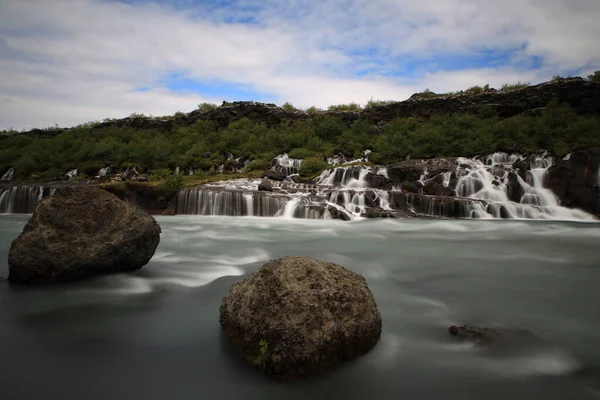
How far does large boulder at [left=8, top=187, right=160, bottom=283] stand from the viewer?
580 centimetres

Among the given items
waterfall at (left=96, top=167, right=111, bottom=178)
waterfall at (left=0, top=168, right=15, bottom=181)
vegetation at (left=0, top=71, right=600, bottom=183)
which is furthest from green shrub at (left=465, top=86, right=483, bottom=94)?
waterfall at (left=0, top=168, right=15, bottom=181)

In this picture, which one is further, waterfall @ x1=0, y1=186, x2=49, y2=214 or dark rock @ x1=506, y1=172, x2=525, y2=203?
waterfall @ x1=0, y1=186, x2=49, y2=214

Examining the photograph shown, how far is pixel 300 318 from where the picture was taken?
3402 mm

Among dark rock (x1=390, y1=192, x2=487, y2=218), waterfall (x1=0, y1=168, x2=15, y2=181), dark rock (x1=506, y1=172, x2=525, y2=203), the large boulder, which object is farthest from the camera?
waterfall (x1=0, y1=168, x2=15, y2=181)

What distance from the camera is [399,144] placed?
27.8m

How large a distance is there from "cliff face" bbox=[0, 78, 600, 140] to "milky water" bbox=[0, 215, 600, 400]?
28.5 meters

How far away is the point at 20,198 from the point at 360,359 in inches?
923

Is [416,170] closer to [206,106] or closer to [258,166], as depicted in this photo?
[258,166]

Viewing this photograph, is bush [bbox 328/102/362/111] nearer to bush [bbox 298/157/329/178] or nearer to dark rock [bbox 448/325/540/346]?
bush [bbox 298/157/329/178]

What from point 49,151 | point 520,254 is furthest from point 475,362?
point 49,151

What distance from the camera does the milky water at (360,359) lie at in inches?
129

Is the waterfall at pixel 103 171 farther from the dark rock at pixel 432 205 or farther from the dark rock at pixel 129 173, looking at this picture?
the dark rock at pixel 432 205

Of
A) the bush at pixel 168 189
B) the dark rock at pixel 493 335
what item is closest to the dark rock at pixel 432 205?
the bush at pixel 168 189

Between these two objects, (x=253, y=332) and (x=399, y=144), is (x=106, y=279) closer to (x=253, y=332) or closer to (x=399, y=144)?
(x=253, y=332)
